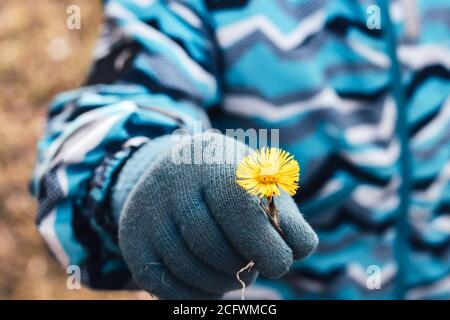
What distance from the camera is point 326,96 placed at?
0.71m

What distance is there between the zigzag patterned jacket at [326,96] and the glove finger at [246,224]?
0.69ft

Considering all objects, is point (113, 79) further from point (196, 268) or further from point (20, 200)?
point (20, 200)

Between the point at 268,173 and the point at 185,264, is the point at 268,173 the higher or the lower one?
the higher one

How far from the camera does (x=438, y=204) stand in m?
0.75

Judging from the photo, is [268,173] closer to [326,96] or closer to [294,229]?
[294,229]

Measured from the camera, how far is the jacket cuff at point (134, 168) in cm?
57

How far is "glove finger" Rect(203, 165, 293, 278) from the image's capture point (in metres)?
0.46

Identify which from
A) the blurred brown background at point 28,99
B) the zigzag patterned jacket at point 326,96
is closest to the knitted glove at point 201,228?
the zigzag patterned jacket at point 326,96

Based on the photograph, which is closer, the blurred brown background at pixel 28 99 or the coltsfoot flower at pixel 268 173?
the coltsfoot flower at pixel 268 173

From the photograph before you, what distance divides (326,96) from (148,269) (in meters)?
0.31

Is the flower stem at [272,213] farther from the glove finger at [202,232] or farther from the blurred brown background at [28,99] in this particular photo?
the blurred brown background at [28,99]

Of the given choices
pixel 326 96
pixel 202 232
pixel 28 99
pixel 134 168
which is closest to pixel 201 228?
pixel 202 232

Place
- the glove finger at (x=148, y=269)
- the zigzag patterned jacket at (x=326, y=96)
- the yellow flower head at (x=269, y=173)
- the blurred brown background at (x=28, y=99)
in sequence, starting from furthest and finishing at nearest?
1. the blurred brown background at (x=28, y=99)
2. the zigzag patterned jacket at (x=326, y=96)
3. the glove finger at (x=148, y=269)
4. the yellow flower head at (x=269, y=173)

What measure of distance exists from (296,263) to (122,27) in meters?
0.36
